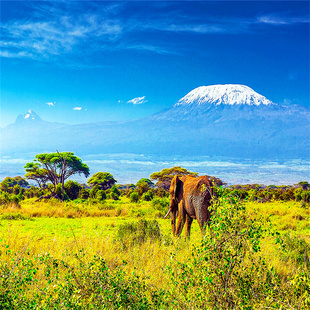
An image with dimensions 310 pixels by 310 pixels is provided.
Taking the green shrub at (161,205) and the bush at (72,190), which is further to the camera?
the bush at (72,190)

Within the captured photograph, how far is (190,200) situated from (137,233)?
1698 mm

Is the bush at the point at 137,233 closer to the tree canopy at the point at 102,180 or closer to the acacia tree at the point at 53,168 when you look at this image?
the acacia tree at the point at 53,168

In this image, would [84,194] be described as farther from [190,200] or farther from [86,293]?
[86,293]

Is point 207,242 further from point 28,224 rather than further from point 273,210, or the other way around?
point 273,210

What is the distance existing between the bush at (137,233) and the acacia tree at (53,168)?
2441 cm

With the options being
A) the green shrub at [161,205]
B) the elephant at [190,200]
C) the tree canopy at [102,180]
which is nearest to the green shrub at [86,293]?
the elephant at [190,200]

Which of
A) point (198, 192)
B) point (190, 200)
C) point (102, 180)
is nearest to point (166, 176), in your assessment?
point (102, 180)

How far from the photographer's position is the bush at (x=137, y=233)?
891cm

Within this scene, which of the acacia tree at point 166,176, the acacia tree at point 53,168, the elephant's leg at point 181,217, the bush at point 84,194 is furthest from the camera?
the acacia tree at point 166,176

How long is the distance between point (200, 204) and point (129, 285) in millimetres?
4066

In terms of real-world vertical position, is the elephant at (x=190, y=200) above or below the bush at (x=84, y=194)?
above

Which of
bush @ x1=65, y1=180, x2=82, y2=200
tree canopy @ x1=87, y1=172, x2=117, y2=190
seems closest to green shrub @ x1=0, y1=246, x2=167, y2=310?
bush @ x1=65, y1=180, x2=82, y2=200

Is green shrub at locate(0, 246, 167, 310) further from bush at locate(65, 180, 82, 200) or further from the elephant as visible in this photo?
bush at locate(65, 180, 82, 200)

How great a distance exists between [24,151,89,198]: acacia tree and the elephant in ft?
82.6
